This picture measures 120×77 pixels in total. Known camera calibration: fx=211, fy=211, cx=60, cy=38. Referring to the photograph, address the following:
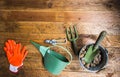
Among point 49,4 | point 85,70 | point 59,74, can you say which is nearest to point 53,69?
point 59,74

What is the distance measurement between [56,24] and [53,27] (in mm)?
31

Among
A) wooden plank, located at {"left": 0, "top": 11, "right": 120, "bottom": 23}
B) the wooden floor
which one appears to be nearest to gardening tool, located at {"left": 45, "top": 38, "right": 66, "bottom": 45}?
the wooden floor

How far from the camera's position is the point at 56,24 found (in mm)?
1487

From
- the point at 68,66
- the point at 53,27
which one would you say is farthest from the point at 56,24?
the point at 68,66

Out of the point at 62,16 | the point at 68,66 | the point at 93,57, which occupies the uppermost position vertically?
the point at 62,16

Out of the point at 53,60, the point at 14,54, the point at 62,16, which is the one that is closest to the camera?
the point at 53,60

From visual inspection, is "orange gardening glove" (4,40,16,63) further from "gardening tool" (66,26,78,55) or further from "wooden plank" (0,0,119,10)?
"gardening tool" (66,26,78,55)

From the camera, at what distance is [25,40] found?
1.46 m

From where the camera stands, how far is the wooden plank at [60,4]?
1.49m

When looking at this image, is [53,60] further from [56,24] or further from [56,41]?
[56,24]

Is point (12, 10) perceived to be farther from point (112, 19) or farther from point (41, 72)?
point (112, 19)

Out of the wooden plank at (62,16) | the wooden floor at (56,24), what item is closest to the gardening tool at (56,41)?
the wooden floor at (56,24)

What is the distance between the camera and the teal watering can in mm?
1274

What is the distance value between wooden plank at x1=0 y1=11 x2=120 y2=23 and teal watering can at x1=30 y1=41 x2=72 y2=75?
0.23 metres
